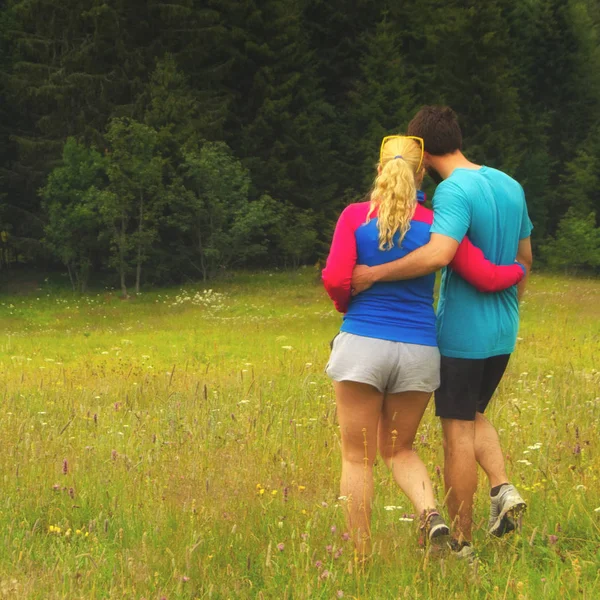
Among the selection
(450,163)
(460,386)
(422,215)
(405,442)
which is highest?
(450,163)

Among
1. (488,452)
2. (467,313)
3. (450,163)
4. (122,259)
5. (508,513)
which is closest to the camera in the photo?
(508,513)

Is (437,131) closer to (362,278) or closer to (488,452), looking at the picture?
(362,278)

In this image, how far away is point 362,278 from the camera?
12.4ft

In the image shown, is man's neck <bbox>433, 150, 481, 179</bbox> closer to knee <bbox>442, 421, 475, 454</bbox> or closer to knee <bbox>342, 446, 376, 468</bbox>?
knee <bbox>442, 421, 475, 454</bbox>

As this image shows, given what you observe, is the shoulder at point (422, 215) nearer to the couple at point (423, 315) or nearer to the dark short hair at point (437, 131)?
the couple at point (423, 315)

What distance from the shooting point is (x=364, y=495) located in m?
3.81

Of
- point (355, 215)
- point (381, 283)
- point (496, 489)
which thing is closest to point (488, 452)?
point (496, 489)

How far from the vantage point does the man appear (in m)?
3.87

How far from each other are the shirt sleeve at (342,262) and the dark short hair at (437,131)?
0.54m

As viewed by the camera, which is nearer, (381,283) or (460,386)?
(381,283)

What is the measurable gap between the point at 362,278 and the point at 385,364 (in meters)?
0.38

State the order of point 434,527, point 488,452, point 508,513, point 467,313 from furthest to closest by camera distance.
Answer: point 488,452
point 467,313
point 508,513
point 434,527

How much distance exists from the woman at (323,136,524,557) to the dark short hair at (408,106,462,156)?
97 mm

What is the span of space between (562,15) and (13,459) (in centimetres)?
5257
